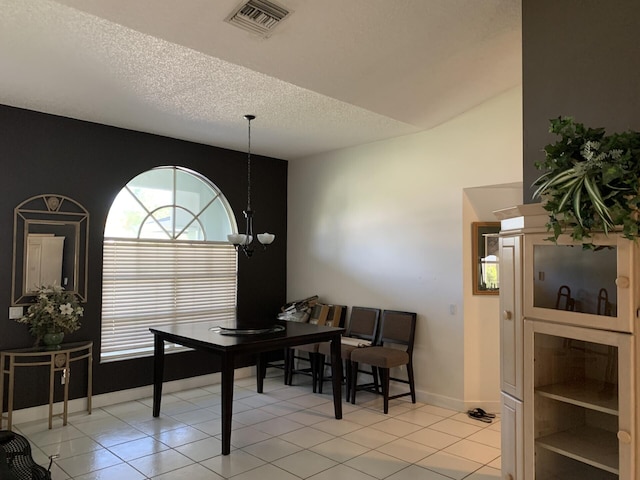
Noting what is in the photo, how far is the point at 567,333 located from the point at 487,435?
7.47ft

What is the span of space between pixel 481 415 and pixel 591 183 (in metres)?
3.23

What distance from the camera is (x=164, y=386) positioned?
5152mm

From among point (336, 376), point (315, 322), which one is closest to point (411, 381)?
point (336, 376)

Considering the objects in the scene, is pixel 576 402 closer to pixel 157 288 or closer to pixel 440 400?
pixel 440 400

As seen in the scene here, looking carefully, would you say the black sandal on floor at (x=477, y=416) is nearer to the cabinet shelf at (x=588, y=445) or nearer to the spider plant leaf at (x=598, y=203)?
the cabinet shelf at (x=588, y=445)

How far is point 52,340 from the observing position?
410 centimetres

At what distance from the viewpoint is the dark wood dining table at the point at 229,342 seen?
11.8 feet

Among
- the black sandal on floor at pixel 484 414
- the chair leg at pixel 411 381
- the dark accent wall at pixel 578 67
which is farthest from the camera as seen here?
the chair leg at pixel 411 381

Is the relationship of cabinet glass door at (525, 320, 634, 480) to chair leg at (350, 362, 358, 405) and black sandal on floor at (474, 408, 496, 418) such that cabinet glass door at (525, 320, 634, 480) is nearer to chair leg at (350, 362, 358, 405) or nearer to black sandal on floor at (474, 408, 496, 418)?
black sandal on floor at (474, 408, 496, 418)

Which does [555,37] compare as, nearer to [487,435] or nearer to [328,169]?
[487,435]

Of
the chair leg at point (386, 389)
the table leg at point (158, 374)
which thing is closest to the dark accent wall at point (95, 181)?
the table leg at point (158, 374)

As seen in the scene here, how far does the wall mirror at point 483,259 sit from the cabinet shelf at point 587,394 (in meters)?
2.50

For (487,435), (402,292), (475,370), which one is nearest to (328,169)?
(402,292)

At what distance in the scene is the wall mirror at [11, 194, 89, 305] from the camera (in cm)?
420
